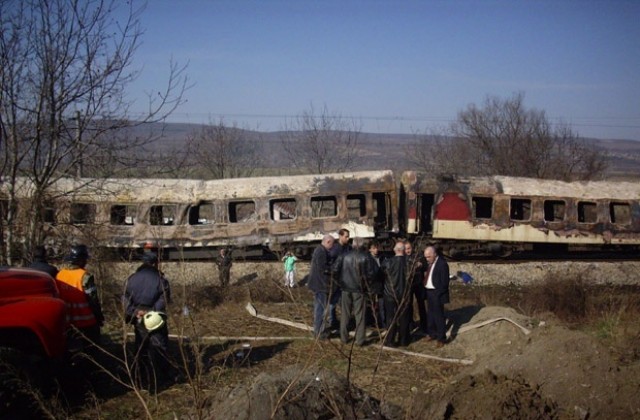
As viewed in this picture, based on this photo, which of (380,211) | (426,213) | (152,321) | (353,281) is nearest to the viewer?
(152,321)

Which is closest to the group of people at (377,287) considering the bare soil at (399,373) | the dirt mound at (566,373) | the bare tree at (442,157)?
the bare soil at (399,373)

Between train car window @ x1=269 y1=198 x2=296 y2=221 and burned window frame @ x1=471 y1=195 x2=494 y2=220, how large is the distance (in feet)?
19.7

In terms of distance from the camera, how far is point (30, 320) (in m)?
6.38

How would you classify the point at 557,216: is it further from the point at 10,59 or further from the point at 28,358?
the point at 28,358

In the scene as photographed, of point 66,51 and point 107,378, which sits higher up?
point 66,51

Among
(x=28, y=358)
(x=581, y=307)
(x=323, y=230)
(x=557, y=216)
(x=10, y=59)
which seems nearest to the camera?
(x=28, y=358)

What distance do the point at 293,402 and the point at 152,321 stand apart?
312cm

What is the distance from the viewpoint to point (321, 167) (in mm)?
43031

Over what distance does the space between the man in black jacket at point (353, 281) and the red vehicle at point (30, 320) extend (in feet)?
14.9

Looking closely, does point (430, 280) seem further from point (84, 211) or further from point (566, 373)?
point (84, 211)

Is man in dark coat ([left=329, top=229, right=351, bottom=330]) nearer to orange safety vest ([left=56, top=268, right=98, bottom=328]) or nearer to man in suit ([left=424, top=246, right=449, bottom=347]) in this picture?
man in suit ([left=424, top=246, right=449, bottom=347])

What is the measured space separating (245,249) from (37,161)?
925 centimetres

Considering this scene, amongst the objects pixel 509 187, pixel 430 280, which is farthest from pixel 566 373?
pixel 509 187

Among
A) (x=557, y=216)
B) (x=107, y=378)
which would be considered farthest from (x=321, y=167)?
(x=107, y=378)
